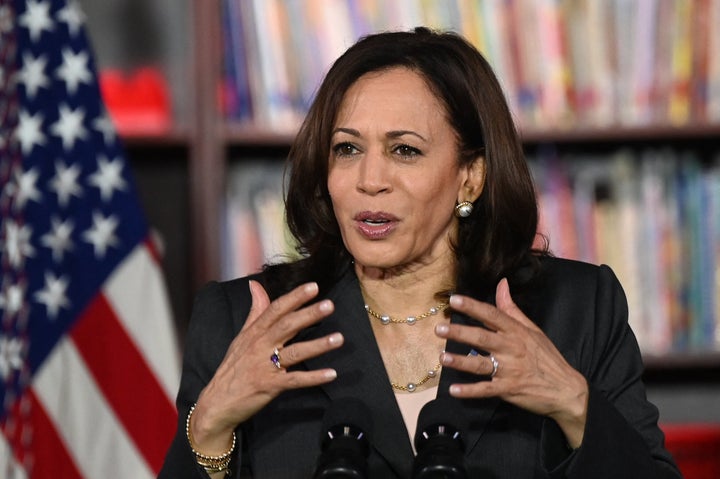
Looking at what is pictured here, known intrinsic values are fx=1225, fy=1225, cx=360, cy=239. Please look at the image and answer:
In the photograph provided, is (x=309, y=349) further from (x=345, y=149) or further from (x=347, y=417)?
(x=345, y=149)

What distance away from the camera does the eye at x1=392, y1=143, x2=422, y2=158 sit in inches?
76.6

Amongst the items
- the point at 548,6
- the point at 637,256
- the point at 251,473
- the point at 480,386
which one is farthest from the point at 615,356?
the point at 548,6

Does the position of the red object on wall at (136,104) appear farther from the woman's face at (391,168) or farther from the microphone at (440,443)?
the microphone at (440,443)

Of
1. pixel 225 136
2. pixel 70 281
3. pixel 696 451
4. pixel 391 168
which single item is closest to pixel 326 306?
pixel 391 168

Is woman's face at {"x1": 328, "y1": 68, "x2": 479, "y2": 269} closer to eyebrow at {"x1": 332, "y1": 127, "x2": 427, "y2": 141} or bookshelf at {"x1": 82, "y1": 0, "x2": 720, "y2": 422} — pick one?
eyebrow at {"x1": 332, "y1": 127, "x2": 427, "y2": 141}

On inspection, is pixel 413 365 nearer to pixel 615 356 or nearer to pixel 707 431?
pixel 615 356

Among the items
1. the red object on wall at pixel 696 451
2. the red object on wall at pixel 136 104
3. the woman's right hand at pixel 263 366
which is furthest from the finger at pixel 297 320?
the red object on wall at pixel 696 451

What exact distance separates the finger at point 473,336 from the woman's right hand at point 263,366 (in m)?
0.14

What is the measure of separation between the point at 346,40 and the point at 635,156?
793 mm

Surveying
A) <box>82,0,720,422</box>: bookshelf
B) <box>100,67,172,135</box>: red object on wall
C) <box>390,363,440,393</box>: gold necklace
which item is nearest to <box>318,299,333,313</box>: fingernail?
<box>390,363,440,393</box>: gold necklace

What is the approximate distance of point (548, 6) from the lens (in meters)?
2.93

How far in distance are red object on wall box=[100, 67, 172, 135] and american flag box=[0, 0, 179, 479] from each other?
26 cm

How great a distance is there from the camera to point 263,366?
1.66m

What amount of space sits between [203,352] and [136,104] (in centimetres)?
120
